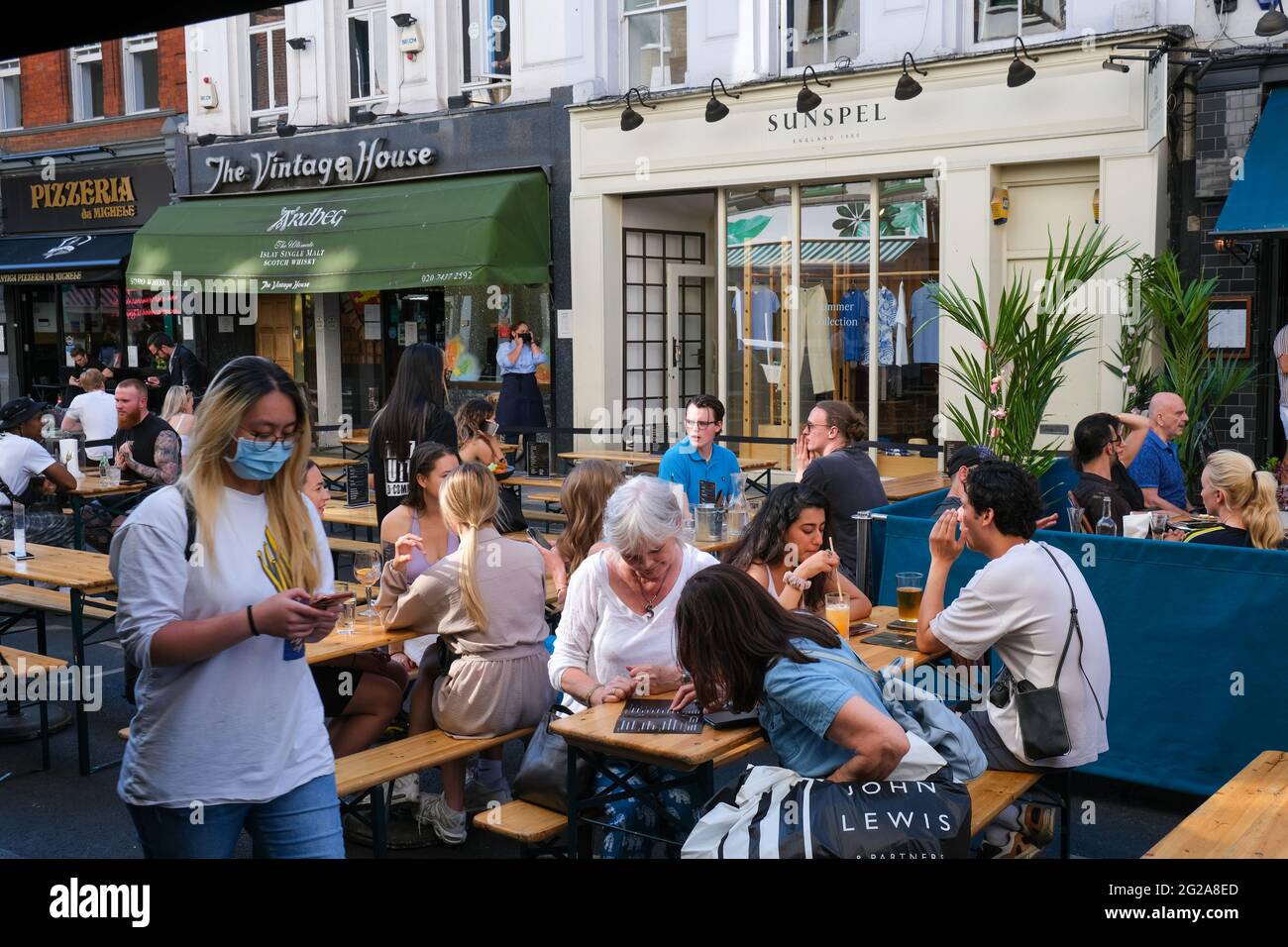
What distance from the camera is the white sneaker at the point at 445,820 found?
5.50 m

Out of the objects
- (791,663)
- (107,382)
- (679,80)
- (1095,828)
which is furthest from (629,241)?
(791,663)

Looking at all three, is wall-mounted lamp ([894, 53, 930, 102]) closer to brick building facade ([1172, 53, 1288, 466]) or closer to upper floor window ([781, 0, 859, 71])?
upper floor window ([781, 0, 859, 71])

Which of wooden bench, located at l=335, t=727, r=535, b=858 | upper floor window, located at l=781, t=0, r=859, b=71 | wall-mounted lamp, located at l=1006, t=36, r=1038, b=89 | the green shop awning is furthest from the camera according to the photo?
the green shop awning

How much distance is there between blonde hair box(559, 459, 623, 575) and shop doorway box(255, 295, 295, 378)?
48.1 ft

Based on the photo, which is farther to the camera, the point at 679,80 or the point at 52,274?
the point at 52,274

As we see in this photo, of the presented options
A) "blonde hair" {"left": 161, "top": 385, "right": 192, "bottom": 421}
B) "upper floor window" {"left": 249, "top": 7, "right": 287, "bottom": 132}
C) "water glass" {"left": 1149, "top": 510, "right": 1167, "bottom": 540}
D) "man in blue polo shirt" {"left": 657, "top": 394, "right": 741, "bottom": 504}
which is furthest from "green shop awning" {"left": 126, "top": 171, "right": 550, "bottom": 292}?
"water glass" {"left": 1149, "top": 510, "right": 1167, "bottom": 540}

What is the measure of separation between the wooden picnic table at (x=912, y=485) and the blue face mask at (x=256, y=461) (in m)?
7.46

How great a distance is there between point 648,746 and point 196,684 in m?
1.53

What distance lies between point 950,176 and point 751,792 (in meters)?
10.5

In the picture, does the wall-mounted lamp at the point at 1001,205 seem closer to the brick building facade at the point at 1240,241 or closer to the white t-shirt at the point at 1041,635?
the brick building facade at the point at 1240,241

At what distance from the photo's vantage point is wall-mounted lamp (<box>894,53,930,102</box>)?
12.8 meters

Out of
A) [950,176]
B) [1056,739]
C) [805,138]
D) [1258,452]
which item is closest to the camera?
[1056,739]
